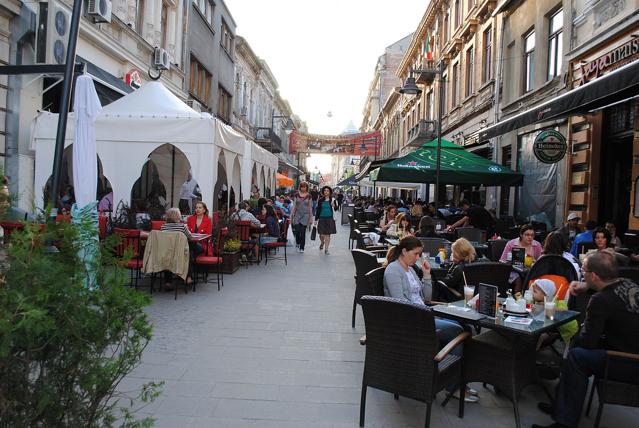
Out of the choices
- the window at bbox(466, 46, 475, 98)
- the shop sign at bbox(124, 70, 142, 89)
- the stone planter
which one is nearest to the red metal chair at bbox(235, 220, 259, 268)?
the stone planter

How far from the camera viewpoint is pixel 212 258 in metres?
8.59

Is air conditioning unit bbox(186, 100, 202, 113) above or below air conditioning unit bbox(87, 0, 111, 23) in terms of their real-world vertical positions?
below

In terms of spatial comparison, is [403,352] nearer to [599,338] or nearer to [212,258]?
[599,338]

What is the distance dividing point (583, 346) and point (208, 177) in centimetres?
792

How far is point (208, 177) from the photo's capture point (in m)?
10.3

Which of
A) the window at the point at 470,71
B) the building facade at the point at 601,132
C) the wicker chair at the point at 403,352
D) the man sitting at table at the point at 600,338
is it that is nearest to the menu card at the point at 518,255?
the man sitting at table at the point at 600,338

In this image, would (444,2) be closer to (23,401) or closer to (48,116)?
(48,116)

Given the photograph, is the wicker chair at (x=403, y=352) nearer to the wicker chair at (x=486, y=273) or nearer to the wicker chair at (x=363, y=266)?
the wicker chair at (x=486, y=273)

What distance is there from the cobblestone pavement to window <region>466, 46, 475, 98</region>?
16.6 meters

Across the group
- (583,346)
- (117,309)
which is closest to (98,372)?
(117,309)

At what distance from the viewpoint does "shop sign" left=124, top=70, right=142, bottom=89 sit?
15992mm

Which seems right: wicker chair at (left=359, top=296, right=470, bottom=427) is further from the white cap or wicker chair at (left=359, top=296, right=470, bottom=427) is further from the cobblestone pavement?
the white cap

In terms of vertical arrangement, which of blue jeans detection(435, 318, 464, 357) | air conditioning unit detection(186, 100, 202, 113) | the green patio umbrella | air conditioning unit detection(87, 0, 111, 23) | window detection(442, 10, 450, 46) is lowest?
blue jeans detection(435, 318, 464, 357)

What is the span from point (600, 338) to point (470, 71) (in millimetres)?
20361
